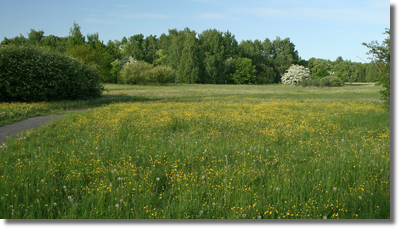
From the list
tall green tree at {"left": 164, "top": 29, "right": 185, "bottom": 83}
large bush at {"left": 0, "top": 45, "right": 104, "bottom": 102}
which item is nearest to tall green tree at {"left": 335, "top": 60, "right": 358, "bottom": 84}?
tall green tree at {"left": 164, "top": 29, "right": 185, "bottom": 83}

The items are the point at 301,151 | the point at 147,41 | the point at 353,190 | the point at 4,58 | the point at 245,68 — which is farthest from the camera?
the point at 147,41

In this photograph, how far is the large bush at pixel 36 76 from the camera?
18375 mm

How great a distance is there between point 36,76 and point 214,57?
68607mm

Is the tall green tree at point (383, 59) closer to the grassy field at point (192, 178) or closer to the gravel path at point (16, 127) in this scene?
the grassy field at point (192, 178)

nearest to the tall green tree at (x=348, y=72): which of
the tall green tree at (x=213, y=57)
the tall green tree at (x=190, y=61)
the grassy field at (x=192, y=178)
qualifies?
the tall green tree at (x=213, y=57)

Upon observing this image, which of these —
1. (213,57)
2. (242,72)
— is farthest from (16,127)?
(242,72)

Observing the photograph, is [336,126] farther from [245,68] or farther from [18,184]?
[245,68]

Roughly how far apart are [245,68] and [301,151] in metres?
86.0

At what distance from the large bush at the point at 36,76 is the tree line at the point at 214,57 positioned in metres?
40.8

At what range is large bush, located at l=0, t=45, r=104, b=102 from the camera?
18.4m

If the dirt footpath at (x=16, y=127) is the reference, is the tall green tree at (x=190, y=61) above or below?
above
